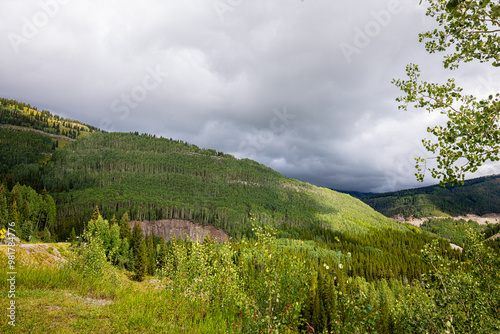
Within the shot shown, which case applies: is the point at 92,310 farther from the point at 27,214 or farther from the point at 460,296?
the point at 27,214

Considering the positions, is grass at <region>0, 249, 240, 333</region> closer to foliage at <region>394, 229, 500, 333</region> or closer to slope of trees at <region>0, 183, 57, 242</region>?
foliage at <region>394, 229, 500, 333</region>

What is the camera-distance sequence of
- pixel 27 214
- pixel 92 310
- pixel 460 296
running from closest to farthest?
pixel 460 296
pixel 92 310
pixel 27 214

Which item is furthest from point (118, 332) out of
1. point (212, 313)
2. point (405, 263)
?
point (405, 263)

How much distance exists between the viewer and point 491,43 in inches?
197

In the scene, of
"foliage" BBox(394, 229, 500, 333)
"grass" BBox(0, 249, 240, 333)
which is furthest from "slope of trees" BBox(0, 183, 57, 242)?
"foliage" BBox(394, 229, 500, 333)

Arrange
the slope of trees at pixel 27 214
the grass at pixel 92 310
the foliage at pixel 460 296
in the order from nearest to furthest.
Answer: the foliage at pixel 460 296 → the grass at pixel 92 310 → the slope of trees at pixel 27 214

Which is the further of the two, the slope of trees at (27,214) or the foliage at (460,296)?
the slope of trees at (27,214)

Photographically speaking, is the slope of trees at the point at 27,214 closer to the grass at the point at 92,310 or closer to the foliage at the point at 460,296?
the grass at the point at 92,310

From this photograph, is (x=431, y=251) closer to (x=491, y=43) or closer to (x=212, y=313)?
(x=491, y=43)

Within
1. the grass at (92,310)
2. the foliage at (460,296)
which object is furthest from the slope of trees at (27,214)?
the foliage at (460,296)

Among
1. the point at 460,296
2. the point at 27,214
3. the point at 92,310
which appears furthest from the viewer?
the point at 27,214

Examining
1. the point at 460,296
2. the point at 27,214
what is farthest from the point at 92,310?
the point at 27,214

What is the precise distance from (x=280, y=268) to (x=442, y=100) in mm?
8058

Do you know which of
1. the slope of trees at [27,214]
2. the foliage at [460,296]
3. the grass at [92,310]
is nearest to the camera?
the foliage at [460,296]
